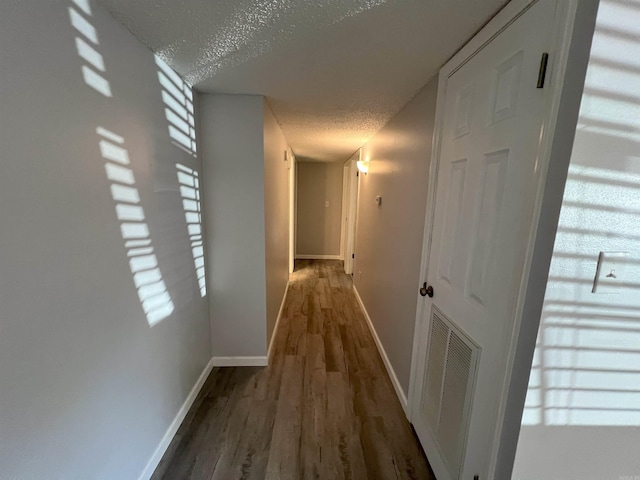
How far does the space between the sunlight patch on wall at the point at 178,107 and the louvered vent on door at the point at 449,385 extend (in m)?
1.79

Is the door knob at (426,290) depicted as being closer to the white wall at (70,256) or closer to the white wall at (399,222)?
the white wall at (399,222)

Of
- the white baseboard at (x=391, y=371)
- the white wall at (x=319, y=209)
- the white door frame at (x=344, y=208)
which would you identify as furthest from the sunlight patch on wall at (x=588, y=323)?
the white wall at (x=319, y=209)

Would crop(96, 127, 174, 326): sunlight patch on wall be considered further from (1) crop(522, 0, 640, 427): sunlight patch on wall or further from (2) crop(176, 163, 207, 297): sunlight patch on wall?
(1) crop(522, 0, 640, 427): sunlight patch on wall

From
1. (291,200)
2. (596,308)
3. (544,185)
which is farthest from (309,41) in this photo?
(291,200)

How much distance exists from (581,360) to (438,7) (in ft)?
4.25

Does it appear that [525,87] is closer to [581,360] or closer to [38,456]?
[581,360]

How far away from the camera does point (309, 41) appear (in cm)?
122

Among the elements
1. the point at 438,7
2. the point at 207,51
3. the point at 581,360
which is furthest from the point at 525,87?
the point at 207,51

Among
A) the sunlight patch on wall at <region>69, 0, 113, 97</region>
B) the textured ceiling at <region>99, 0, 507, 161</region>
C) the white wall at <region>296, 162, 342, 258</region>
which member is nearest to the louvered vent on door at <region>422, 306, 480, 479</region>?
the textured ceiling at <region>99, 0, 507, 161</region>

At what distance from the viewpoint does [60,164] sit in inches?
34.4

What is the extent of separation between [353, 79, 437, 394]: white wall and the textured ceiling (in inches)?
10.1

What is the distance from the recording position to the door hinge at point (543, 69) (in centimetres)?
79

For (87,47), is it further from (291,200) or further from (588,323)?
(291,200)

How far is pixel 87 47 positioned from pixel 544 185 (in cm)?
159
